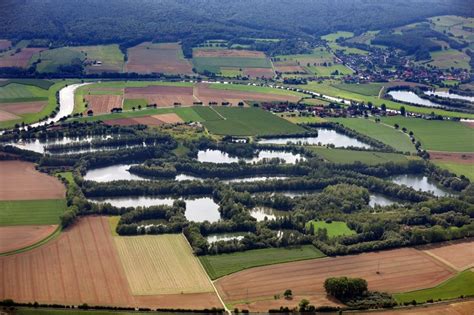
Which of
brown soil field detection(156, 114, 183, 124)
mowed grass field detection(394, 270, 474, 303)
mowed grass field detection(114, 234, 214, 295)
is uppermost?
mowed grass field detection(394, 270, 474, 303)

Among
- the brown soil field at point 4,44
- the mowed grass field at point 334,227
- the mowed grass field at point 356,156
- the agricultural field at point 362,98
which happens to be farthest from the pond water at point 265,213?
the brown soil field at point 4,44

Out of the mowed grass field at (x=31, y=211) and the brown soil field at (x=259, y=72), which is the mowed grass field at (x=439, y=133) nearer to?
the brown soil field at (x=259, y=72)

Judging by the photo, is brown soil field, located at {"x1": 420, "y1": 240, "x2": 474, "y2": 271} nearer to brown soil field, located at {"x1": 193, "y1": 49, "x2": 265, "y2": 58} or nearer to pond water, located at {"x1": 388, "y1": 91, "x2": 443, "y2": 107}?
pond water, located at {"x1": 388, "y1": 91, "x2": 443, "y2": 107}

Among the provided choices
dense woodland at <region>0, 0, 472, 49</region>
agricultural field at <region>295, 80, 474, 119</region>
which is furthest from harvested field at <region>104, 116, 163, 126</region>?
dense woodland at <region>0, 0, 472, 49</region>

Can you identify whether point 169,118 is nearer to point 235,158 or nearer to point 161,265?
point 235,158

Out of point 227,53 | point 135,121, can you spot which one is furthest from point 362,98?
point 135,121
